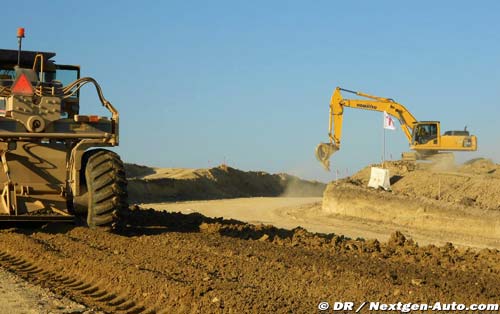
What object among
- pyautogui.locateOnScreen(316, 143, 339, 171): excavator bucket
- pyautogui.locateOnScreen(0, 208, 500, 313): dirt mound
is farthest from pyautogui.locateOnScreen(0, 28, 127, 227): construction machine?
pyautogui.locateOnScreen(316, 143, 339, 171): excavator bucket

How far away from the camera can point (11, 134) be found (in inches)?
512

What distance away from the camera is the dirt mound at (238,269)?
7953 mm

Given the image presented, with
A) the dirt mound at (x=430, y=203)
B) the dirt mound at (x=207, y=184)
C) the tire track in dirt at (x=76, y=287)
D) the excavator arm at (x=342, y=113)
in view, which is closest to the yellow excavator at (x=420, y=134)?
the excavator arm at (x=342, y=113)

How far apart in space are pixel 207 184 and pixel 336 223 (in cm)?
2477

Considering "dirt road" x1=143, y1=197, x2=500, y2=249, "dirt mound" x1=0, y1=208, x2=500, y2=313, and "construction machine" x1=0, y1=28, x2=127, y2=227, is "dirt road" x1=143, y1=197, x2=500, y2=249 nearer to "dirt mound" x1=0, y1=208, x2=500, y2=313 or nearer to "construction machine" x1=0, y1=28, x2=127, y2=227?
"dirt mound" x1=0, y1=208, x2=500, y2=313

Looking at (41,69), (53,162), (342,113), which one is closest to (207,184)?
(342,113)

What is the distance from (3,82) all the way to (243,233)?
217 inches

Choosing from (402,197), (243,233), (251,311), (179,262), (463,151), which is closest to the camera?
(251,311)

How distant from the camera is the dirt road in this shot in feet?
67.6

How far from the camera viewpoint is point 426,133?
136ft

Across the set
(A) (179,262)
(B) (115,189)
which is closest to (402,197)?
(B) (115,189)

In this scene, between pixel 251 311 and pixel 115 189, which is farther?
pixel 115 189

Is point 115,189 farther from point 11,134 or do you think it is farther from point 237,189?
point 237,189

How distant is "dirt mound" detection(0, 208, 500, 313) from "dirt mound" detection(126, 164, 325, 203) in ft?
84.9
